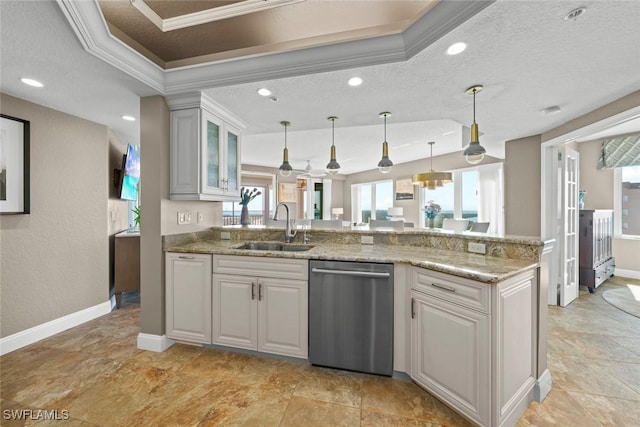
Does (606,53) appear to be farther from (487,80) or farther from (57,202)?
(57,202)

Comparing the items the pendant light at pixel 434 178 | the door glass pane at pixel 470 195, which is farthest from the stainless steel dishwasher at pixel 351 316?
the door glass pane at pixel 470 195

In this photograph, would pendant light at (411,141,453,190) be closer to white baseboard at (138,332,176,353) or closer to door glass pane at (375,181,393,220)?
door glass pane at (375,181,393,220)

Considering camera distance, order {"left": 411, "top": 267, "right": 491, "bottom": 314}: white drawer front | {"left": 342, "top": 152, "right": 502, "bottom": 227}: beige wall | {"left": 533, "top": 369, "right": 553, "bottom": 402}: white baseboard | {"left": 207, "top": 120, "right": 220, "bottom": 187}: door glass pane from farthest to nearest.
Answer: {"left": 342, "top": 152, "right": 502, "bottom": 227}: beige wall < {"left": 207, "top": 120, "right": 220, "bottom": 187}: door glass pane < {"left": 533, "top": 369, "right": 553, "bottom": 402}: white baseboard < {"left": 411, "top": 267, "right": 491, "bottom": 314}: white drawer front

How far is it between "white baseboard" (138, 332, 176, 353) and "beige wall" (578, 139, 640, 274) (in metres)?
6.89

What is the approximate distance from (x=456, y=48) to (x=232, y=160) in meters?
2.28

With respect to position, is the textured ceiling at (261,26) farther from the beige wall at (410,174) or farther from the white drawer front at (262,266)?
the beige wall at (410,174)

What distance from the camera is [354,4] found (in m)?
1.95

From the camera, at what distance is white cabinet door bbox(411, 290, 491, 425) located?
58.9 inches

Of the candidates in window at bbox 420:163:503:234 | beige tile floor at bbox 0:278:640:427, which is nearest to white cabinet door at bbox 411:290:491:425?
beige tile floor at bbox 0:278:640:427

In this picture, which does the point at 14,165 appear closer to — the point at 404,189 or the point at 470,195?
the point at 470,195

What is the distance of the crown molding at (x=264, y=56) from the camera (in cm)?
151

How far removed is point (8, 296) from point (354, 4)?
381cm

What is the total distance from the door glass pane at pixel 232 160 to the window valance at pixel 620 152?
234 inches

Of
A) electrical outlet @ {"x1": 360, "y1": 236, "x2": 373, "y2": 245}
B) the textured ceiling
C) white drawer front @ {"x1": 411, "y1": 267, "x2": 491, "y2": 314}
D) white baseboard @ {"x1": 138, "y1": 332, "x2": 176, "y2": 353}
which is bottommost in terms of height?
white baseboard @ {"x1": 138, "y1": 332, "x2": 176, "y2": 353}
